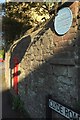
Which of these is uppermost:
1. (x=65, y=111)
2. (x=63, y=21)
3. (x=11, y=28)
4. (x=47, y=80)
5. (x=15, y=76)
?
(x=11, y=28)

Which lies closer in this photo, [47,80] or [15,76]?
[47,80]

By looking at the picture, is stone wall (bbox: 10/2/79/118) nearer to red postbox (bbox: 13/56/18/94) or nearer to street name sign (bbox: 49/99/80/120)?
street name sign (bbox: 49/99/80/120)

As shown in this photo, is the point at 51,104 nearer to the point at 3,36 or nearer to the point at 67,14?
the point at 67,14

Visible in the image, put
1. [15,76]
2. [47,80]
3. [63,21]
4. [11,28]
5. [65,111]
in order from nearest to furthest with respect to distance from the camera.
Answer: [65,111] → [63,21] → [47,80] → [15,76] → [11,28]

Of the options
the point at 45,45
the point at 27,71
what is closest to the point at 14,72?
the point at 27,71

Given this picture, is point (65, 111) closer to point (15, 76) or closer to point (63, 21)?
point (63, 21)

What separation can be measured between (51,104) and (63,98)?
0.38m

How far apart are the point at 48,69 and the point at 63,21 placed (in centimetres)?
139

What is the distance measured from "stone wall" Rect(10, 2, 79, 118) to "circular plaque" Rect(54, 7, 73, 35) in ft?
0.36

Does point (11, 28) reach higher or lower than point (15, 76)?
higher

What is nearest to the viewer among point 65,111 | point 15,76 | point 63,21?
point 65,111

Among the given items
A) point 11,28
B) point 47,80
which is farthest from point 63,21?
point 11,28

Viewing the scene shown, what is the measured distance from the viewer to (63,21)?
5.57 m

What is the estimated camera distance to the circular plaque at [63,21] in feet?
17.8
